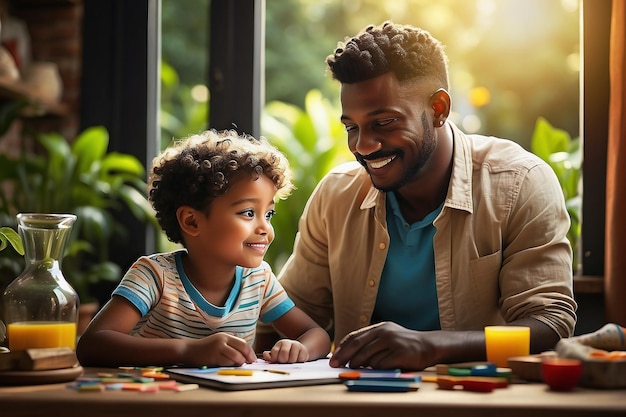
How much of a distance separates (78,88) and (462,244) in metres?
2.42

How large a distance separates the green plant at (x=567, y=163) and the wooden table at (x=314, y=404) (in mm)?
1824

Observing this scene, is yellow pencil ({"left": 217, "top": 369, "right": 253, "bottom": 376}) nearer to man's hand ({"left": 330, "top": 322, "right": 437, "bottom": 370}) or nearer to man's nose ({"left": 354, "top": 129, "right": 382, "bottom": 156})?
man's hand ({"left": 330, "top": 322, "right": 437, "bottom": 370})

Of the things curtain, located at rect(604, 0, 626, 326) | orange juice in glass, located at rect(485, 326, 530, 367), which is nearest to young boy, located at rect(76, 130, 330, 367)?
orange juice in glass, located at rect(485, 326, 530, 367)

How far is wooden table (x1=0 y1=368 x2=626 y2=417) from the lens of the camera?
3.81 feet

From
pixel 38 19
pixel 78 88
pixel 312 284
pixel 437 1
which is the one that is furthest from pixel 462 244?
pixel 437 1

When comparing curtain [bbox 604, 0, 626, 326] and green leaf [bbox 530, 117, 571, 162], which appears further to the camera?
green leaf [bbox 530, 117, 571, 162]

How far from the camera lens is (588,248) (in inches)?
116

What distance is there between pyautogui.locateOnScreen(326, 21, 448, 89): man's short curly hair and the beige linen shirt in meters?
0.24

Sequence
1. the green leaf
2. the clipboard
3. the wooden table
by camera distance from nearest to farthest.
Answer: the wooden table → the clipboard → the green leaf

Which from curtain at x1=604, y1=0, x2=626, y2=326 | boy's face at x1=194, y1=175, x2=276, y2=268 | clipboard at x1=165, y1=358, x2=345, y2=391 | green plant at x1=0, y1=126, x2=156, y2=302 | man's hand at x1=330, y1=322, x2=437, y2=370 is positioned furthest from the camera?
green plant at x1=0, y1=126, x2=156, y2=302

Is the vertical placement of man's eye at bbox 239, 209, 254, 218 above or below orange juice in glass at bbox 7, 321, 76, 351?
above

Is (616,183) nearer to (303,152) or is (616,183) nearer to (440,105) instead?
(440,105)

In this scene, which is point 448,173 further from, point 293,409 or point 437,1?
point 437,1

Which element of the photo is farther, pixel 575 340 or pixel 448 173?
pixel 448 173
